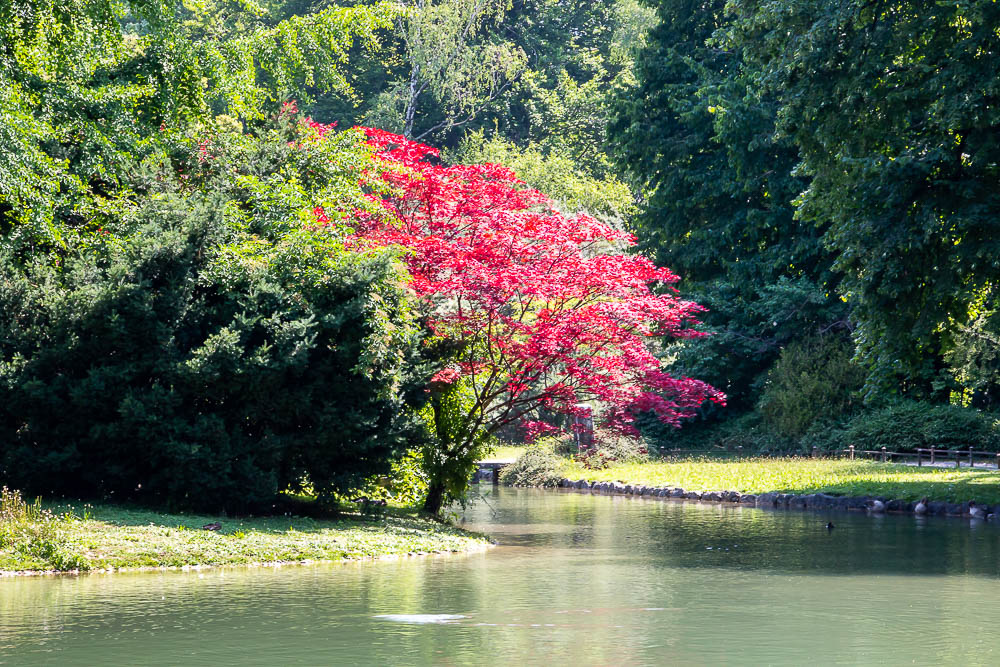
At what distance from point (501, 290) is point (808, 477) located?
1119cm

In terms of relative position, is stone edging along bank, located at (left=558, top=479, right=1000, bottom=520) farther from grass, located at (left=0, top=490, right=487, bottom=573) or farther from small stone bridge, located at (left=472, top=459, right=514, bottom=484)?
grass, located at (left=0, top=490, right=487, bottom=573)

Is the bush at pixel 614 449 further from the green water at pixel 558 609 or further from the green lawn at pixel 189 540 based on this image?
the green lawn at pixel 189 540

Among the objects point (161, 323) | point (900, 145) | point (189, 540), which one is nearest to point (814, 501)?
point (900, 145)

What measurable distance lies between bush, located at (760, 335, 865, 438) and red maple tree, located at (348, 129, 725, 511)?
15313 millimetres

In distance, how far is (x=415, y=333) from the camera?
55.9 ft

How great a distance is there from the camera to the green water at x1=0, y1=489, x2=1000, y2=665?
9289 millimetres

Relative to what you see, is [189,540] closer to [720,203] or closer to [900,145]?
[900,145]

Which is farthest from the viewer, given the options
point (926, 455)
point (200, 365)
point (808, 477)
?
point (926, 455)

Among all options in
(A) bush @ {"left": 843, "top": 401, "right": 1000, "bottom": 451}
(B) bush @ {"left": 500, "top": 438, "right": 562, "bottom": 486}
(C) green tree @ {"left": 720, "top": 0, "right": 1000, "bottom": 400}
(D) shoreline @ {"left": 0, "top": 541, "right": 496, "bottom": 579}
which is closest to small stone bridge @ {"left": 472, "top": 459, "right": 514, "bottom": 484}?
(B) bush @ {"left": 500, "top": 438, "right": 562, "bottom": 486}

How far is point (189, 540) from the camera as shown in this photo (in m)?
14.2

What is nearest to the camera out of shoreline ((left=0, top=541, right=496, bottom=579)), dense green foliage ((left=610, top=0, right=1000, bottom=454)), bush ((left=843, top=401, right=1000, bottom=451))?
shoreline ((left=0, top=541, right=496, bottom=579))

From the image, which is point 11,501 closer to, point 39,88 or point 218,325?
point 218,325

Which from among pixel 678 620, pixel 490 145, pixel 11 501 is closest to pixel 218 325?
pixel 11 501

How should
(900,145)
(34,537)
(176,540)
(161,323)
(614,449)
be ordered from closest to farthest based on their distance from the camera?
(34,537), (176,540), (161,323), (900,145), (614,449)
